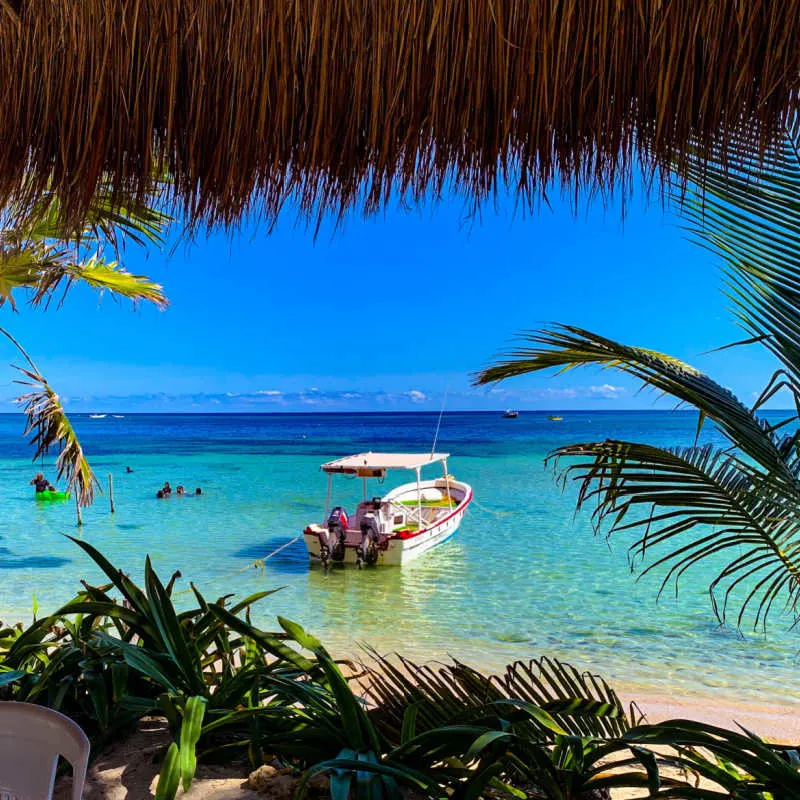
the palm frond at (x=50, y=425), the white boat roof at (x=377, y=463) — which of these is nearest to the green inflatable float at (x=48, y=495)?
the white boat roof at (x=377, y=463)

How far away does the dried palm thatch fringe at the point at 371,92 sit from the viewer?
5.27ft

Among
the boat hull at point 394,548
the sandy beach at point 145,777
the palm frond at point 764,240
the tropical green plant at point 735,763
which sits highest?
the palm frond at point 764,240

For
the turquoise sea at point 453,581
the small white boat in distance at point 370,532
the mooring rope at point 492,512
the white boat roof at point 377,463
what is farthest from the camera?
the mooring rope at point 492,512

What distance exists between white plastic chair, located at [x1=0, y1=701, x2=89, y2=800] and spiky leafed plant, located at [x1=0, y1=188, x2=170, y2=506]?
4.08ft

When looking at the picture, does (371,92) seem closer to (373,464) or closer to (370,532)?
(373,464)

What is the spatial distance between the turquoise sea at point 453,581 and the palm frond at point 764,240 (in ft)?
13.1

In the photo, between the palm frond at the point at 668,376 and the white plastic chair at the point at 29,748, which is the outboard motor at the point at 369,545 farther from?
the white plastic chair at the point at 29,748

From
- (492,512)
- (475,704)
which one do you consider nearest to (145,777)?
(475,704)

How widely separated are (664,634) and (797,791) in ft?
27.3

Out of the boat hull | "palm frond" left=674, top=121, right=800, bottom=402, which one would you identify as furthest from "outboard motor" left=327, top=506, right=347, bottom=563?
"palm frond" left=674, top=121, right=800, bottom=402

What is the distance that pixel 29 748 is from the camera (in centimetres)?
144

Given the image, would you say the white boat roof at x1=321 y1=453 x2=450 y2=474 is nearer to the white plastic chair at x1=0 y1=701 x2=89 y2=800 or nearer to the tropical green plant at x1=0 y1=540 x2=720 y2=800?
the tropical green plant at x1=0 y1=540 x2=720 y2=800

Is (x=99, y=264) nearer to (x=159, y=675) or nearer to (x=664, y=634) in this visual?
(x=159, y=675)

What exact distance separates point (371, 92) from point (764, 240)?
60.9 inches
